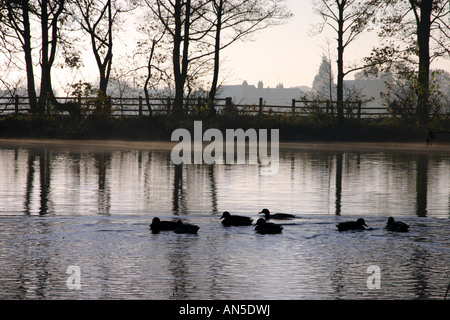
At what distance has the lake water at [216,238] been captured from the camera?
9.16m

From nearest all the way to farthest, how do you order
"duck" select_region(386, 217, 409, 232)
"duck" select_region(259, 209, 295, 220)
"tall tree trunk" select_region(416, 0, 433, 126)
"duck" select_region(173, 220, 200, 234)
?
1. "duck" select_region(173, 220, 200, 234)
2. "duck" select_region(386, 217, 409, 232)
3. "duck" select_region(259, 209, 295, 220)
4. "tall tree trunk" select_region(416, 0, 433, 126)

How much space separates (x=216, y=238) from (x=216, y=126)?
3127 cm

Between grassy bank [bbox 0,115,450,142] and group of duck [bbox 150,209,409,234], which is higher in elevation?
grassy bank [bbox 0,115,450,142]

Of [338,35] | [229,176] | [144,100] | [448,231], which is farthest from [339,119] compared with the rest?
[448,231]

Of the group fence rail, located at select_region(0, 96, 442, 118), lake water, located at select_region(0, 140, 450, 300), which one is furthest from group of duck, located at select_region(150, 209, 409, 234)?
fence rail, located at select_region(0, 96, 442, 118)

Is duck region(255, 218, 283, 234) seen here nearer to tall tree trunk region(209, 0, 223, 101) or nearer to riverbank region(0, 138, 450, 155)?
riverbank region(0, 138, 450, 155)

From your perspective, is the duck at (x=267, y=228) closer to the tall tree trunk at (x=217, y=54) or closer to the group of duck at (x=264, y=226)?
the group of duck at (x=264, y=226)

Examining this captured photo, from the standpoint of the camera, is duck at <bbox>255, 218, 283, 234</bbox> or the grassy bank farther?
the grassy bank

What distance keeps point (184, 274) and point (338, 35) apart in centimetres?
3719

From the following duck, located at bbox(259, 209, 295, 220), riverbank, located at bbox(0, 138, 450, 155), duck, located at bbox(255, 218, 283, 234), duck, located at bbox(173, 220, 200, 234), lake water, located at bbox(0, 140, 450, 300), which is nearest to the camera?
lake water, located at bbox(0, 140, 450, 300)

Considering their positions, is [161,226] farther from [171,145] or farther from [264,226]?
[171,145]

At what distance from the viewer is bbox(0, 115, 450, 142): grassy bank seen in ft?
140

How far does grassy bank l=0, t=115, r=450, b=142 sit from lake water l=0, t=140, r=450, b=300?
62.3 ft
